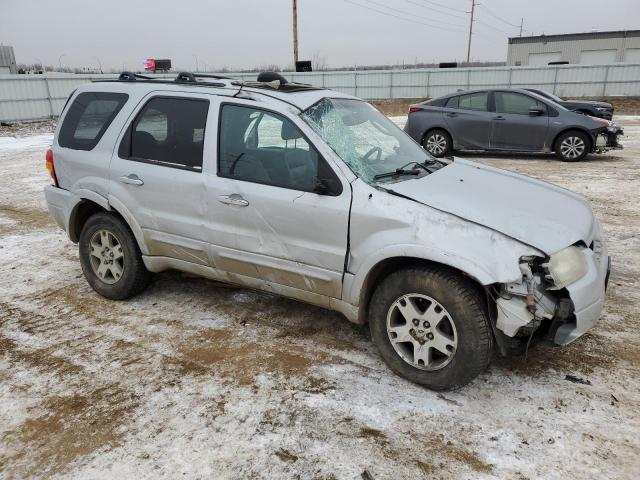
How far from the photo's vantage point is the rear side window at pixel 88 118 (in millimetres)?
4129

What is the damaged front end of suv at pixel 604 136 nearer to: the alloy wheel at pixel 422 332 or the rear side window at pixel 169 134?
the alloy wheel at pixel 422 332

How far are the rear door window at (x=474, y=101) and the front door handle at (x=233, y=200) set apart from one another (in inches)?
358

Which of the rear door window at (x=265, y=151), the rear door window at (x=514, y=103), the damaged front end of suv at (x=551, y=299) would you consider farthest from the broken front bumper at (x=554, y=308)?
the rear door window at (x=514, y=103)

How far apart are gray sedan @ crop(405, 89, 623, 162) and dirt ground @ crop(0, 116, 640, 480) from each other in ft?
23.3

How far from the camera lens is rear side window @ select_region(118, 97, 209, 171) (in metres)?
3.68

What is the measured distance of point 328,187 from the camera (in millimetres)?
3104

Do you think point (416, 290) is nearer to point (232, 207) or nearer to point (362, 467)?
point (362, 467)

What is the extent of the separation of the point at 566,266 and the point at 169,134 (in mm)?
2956

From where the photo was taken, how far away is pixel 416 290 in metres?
2.90

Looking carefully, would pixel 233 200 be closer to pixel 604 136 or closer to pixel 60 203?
pixel 60 203

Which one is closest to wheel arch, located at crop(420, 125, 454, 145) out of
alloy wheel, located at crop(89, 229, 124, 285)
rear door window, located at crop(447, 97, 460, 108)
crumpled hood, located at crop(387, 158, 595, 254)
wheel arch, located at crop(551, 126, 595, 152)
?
rear door window, located at crop(447, 97, 460, 108)

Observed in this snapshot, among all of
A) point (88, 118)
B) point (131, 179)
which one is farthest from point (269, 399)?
point (88, 118)

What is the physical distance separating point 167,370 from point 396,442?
1594 millimetres

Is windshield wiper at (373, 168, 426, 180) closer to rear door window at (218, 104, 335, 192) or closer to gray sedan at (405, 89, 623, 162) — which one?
rear door window at (218, 104, 335, 192)
